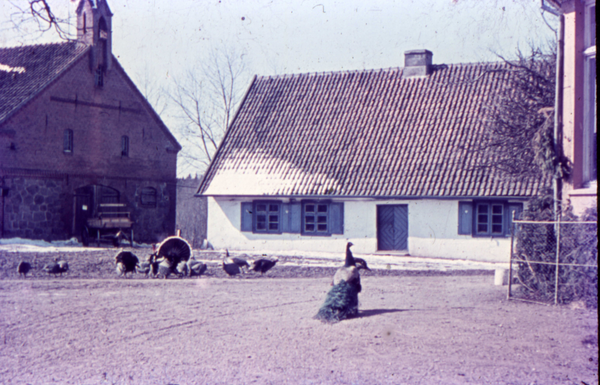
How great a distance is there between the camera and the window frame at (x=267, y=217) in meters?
25.8

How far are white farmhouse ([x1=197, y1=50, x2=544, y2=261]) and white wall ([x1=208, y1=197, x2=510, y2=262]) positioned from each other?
4cm

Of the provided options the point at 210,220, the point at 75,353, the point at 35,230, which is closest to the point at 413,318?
the point at 75,353

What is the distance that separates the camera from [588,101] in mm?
11328

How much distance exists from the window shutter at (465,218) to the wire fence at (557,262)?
394 inches

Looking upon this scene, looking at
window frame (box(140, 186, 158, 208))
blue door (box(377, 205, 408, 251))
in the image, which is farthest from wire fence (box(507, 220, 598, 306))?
window frame (box(140, 186, 158, 208))

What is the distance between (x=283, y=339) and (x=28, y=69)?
24.4 m

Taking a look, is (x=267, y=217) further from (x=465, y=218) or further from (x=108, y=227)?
(x=465, y=218)

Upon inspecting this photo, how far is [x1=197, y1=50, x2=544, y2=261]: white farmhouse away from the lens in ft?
73.9

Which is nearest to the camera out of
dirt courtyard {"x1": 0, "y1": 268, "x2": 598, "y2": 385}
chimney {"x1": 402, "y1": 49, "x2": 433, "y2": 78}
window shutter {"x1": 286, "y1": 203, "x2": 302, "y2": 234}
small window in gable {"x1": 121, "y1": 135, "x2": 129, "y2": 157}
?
dirt courtyard {"x1": 0, "y1": 268, "x2": 598, "y2": 385}

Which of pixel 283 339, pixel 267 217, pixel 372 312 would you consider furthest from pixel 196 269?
pixel 267 217

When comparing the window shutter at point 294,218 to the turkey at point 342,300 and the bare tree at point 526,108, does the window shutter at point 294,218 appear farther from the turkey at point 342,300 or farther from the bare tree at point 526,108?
the turkey at point 342,300

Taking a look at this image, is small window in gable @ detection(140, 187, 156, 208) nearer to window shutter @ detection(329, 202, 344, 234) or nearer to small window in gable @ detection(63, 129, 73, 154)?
small window in gable @ detection(63, 129, 73, 154)

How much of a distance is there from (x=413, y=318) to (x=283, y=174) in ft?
54.0

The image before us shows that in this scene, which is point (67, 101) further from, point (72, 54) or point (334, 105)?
point (334, 105)
